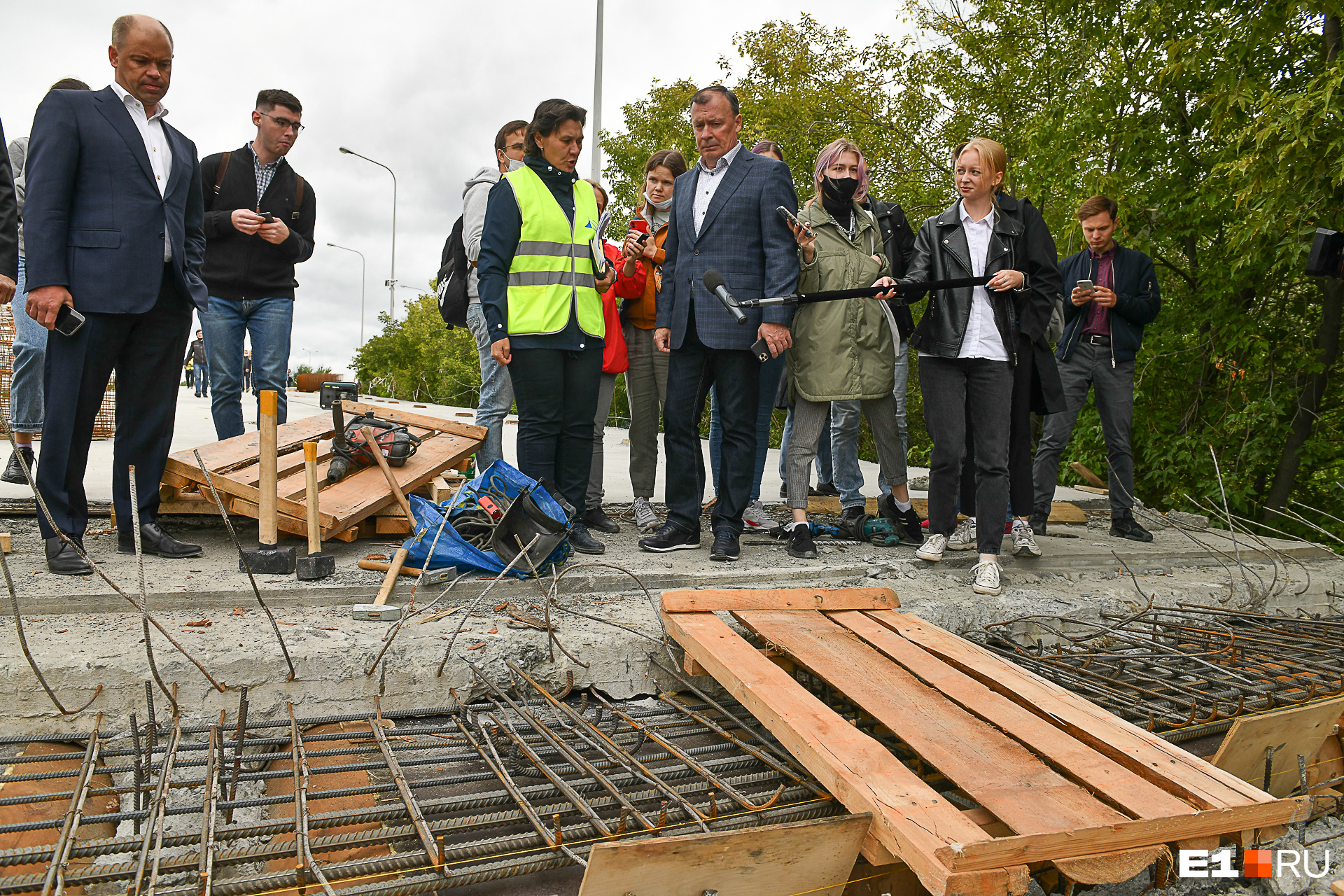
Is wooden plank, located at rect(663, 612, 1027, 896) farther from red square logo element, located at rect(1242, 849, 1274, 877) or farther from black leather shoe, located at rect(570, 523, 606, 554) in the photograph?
black leather shoe, located at rect(570, 523, 606, 554)

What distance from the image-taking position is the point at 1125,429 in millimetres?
5691

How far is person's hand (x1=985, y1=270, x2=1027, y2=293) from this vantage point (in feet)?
13.5

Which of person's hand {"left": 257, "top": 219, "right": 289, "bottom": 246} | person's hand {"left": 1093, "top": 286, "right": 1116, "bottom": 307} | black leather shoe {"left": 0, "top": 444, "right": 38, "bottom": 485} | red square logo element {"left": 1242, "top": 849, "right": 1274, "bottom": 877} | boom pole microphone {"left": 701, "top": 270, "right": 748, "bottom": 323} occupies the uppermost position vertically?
person's hand {"left": 257, "top": 219, "right": 289, "bottom": 246}

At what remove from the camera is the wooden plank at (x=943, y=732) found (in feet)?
6.46

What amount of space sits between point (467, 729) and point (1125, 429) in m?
4.89

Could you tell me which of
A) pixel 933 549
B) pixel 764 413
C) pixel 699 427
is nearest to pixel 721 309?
pixel 699 427

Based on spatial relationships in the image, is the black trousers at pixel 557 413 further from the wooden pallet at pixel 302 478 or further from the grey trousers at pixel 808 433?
the grey trousers at pixel 808 433

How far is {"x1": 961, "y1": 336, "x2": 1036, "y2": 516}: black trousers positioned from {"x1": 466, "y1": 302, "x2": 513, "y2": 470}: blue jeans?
2.54 metres

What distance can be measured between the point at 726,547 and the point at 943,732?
191cm

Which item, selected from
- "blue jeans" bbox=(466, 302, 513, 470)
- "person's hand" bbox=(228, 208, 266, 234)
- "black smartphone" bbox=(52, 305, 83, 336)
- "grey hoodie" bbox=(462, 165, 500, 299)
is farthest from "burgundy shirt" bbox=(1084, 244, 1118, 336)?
"black smartphone" bbox=(52, 305, 83, 336)

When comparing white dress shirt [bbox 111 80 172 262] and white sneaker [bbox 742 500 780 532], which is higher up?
white dress shirt [bbox 111 80 172 262]

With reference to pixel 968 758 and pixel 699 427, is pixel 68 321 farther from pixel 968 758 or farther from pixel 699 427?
pixel 968 758

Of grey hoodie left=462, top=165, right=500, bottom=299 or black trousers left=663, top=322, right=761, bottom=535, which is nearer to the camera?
black trousers left=663, top=322, right=761, bottom=535

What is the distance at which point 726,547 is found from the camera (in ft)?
13.8
